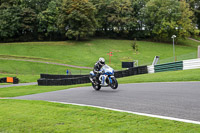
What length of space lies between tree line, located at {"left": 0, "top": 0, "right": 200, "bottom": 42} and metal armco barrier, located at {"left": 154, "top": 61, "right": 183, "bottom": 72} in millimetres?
46319

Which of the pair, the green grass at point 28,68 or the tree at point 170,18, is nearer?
the green grass at point 28,68

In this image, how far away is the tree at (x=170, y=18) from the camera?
70731 mm

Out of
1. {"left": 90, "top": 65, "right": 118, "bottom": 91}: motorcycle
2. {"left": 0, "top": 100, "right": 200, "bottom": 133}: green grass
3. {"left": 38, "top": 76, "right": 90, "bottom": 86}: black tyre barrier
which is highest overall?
{"left": 90, "top": 65, "right": 118, "bottom": 91}: motorcycle

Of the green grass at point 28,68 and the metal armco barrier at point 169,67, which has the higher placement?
the metal armco barrier at point 169,67

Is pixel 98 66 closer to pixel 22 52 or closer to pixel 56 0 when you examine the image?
pixel 22 52

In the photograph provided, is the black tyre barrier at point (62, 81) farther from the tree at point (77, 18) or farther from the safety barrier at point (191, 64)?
the tree at point (77, 18)

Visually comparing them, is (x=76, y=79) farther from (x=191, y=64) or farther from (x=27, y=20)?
(x=27, y=20)

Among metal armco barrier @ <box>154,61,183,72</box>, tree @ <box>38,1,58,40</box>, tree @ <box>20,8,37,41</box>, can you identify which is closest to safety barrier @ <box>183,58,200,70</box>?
metal armco barrier @ <box>154,61,183,72</box>

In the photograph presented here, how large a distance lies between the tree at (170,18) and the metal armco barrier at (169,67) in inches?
1979

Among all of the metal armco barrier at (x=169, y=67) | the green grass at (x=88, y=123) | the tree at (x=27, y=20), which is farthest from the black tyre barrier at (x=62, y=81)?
the tree at (x=27, y=20)

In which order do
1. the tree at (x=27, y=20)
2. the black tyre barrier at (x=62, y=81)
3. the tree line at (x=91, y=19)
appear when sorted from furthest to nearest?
the tree at (x=27, y=20)
the tree line at (x=91, y=19)
the black tyre barrier at (x=62, y=81)

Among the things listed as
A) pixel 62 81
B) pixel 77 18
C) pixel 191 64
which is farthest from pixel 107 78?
pixel 77 18

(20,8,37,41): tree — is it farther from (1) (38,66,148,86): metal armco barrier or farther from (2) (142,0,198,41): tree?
(1) (38,66,148,86): metal armco barrier

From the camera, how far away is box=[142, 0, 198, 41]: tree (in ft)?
232
